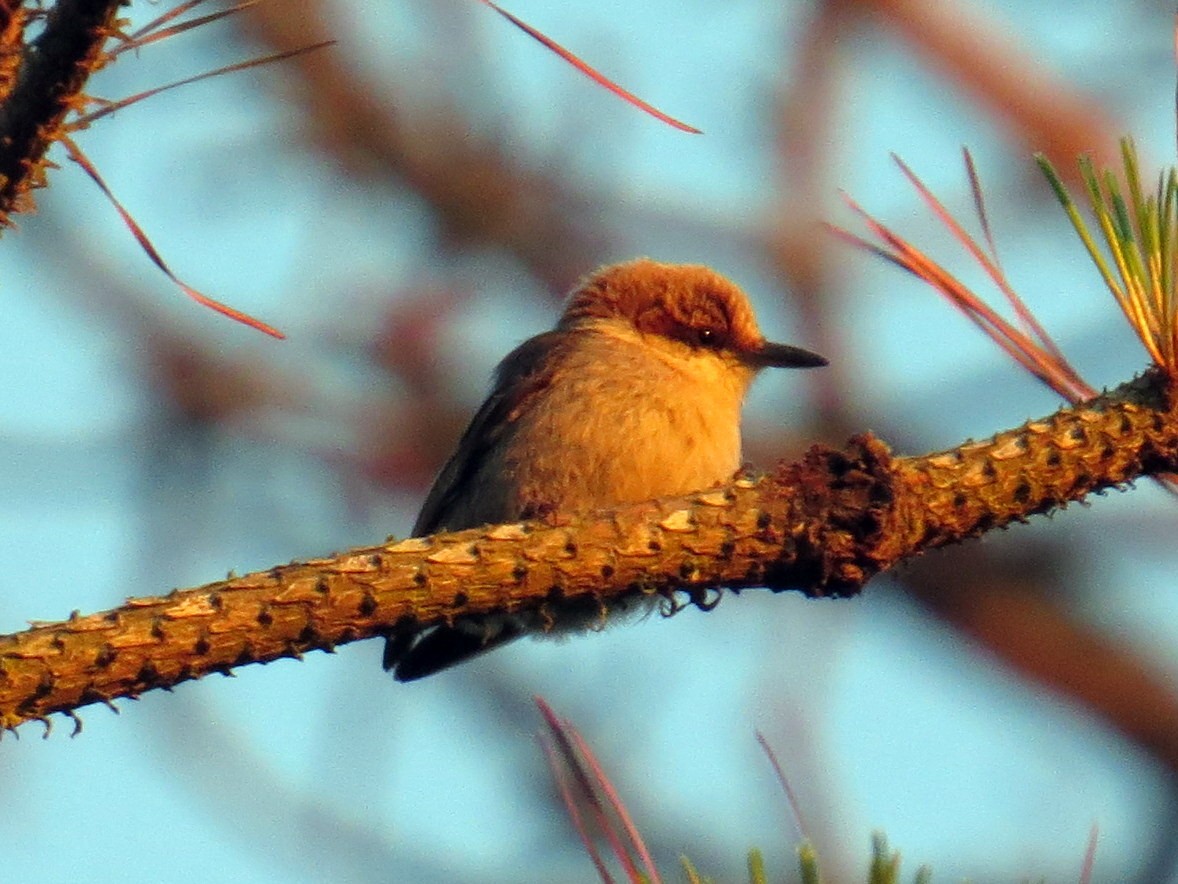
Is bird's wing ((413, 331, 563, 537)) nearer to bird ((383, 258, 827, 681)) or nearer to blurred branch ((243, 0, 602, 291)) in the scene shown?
bird ((383, 258, 827, 681))

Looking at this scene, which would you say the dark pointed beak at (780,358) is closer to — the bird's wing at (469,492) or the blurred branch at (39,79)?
the bird's wing at (469,492)

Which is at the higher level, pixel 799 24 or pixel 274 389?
pixel 799 24

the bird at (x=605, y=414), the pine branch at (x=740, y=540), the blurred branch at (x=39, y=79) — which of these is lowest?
the pine branch at (x=740, y=540)

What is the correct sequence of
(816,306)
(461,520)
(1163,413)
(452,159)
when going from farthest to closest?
(452,159) → (816,306) → (461,520) → (1163,413)

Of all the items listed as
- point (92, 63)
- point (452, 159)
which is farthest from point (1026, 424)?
point (452, 159)

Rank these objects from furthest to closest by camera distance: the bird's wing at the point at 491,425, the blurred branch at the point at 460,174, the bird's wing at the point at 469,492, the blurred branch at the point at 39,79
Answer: the blurred branch at the point at 460,174
the bird's wing at the point at 491,425
the bird's wing at the point at 469,492
the blurred branch at the point at 39,79

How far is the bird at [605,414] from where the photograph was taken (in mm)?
4570

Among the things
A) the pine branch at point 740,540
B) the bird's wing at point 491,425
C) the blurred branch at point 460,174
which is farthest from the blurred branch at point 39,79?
the blurred branch at point 460,174

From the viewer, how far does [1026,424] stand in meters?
2.94

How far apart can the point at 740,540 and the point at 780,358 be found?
2.41m

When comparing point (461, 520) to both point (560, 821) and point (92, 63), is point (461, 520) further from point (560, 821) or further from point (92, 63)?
point (92, 63)

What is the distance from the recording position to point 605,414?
4668 mm

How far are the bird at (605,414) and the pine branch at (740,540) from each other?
1.17 meters

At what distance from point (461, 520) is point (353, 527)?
5.77 ft
